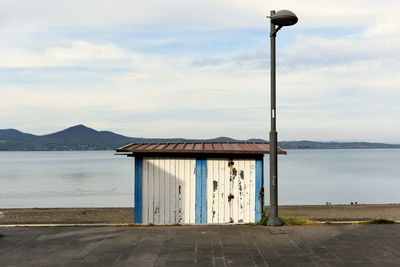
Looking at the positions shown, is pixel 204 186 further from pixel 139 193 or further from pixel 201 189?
pixel 139 193

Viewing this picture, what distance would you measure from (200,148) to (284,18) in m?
4.50

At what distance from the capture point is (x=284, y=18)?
441 inches

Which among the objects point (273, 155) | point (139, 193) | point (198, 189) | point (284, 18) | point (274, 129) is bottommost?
point (139, 193)

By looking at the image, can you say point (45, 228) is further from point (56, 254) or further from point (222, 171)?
point (222, 171)

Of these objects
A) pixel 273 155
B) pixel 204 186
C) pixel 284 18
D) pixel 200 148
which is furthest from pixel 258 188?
pixel 284 18

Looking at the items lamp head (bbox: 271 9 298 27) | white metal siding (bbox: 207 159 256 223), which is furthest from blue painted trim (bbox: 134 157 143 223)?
lamp head (bbox: 271 9 298 27)

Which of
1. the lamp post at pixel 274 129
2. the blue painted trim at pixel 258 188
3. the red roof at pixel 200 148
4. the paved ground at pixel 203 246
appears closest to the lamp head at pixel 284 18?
the lamp post at pixel 274 129

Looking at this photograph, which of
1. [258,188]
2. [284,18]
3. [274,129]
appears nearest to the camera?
[284,18]

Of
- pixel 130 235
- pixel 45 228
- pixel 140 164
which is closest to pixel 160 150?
pixel 140 164

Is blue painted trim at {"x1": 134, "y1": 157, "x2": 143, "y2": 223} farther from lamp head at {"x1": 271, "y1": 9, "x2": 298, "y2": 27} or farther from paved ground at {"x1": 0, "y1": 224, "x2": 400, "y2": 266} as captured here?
lamp head at {"x1": 271, "y1": 9, "x2": 298, "y2": 27}

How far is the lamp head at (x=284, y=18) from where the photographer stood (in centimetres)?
1118

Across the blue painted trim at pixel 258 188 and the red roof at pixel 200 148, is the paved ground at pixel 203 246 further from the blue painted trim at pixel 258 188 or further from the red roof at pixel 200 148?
the red roof at pixel 200 148

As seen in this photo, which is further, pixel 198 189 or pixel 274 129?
pixel 198 189

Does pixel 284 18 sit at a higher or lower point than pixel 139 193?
higher
